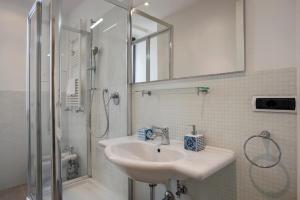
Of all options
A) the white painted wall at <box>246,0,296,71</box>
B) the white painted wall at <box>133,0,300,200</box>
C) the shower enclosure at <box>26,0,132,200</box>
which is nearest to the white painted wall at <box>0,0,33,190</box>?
the shower enclosure at <box>26,0,132,200</box>

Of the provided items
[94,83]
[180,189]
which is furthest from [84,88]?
[180,189]

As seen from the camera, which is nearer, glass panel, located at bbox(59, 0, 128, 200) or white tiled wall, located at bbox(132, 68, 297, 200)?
white tiled wall, located at bbox(132, 68, 297, 200)

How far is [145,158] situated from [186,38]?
929 mm

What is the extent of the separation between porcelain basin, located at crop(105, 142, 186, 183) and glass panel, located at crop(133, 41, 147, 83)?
0.65m

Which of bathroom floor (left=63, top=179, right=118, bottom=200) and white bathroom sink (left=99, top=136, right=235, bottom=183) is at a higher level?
white bathroom sink (left=99, top=136, right=235, bottom=183)

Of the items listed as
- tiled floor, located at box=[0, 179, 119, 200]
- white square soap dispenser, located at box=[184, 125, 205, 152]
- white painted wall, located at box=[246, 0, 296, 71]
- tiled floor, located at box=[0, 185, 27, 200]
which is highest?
white painted wall, located at box=[246, 0, 296, 71]

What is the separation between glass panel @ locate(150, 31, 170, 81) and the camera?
149cm

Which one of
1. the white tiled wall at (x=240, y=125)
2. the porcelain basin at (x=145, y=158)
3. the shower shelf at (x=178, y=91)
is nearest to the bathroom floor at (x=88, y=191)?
the porcelain basin at (x=145, y=158)

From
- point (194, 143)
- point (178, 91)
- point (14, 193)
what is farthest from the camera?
point (14, 193)

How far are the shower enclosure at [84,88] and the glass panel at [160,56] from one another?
302mm

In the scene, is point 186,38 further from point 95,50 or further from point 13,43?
point 13,43

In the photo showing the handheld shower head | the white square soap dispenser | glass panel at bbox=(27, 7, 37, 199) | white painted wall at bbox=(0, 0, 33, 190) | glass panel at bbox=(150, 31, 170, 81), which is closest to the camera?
the white square soap dispenser

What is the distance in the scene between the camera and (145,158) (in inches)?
51.6

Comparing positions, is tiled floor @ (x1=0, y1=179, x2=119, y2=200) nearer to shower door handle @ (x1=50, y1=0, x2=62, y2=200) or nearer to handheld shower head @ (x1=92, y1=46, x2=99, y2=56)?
shower door handle @ (x1=50, y1=0, x2=62, y2=200)
